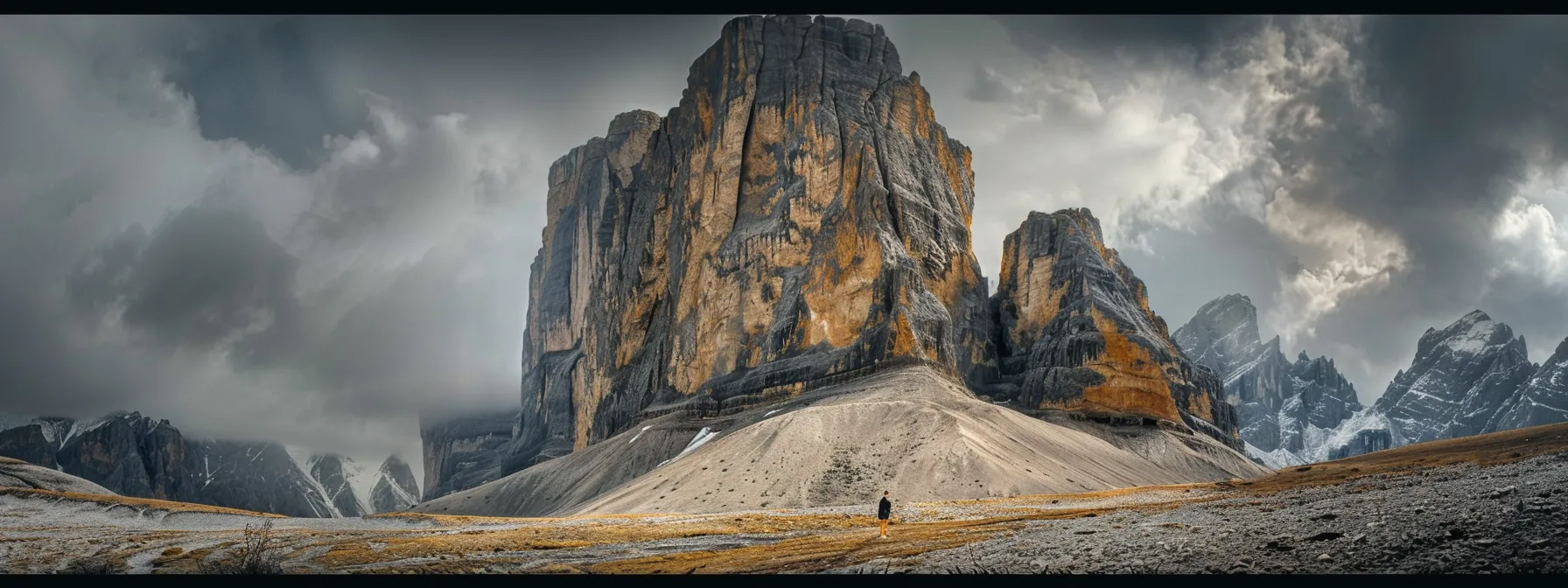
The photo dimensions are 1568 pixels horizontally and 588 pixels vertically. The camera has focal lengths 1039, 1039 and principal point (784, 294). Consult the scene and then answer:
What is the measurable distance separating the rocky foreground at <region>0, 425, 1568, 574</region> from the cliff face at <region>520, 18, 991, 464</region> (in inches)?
2450

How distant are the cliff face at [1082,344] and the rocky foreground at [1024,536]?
79.4 metres

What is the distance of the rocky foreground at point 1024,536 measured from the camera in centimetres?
2244

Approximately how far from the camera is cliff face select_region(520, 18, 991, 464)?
137000 millimetres

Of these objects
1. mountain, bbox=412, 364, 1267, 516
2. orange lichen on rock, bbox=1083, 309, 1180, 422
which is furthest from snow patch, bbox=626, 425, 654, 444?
orange lichen on rock, bbox=1083, 309, 1180, 422

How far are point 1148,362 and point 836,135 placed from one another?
5919cm

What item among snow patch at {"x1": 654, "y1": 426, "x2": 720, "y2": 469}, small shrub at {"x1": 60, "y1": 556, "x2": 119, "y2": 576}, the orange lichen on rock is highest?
the orange lichen on rock

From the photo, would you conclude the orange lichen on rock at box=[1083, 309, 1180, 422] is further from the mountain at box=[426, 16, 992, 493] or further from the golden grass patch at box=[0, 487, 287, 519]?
the golden grass patch at box=[0, 487, 287, 519]

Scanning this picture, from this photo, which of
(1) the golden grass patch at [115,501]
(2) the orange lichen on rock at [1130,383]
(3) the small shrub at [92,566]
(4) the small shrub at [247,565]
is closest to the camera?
(4) the small shrub at [247,565]

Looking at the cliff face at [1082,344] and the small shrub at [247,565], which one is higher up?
the cliff face at [1082,344]

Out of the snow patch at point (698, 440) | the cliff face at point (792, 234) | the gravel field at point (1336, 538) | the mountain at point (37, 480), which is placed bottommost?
the gravel field at point (1336, 538)

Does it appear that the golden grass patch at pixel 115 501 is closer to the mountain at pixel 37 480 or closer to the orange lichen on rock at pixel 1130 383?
the mountain at pixel 37 480

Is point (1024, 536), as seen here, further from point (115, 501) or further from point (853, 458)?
point (115, 501)

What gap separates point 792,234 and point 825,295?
14.4m

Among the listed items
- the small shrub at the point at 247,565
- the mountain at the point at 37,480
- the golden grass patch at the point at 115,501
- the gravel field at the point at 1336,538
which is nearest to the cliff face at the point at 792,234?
the golden grass patch at the point at 115,501
